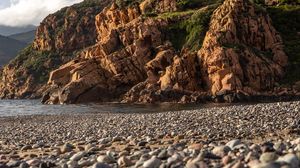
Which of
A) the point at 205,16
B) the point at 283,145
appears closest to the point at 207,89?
the point at 205,16

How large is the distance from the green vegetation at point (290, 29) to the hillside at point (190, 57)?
20cm

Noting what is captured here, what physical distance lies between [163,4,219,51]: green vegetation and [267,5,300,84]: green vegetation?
15.4 metres

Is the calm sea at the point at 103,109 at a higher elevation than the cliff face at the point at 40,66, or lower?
lower

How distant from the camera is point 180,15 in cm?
10375

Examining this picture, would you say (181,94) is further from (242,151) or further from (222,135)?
(242,151)

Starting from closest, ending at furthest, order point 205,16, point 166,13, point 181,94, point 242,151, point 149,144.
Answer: point 242,151 < point 149,144 < point 181,94 < point 205,16 < point 166,13

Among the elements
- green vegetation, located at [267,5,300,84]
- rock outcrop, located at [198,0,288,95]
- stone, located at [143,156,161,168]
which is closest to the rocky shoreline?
stone, located at [143,156,161,168]

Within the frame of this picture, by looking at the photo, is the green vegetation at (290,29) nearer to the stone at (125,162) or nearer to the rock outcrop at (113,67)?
the rock outcrop at (113,67)

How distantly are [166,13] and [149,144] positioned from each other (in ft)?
311

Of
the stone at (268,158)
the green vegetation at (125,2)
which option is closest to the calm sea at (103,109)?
the stone at (268,158)

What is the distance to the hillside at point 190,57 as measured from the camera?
78188mm

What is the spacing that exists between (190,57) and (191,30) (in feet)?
48.1

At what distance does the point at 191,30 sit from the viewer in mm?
97625

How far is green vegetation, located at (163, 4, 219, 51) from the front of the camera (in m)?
93.4
